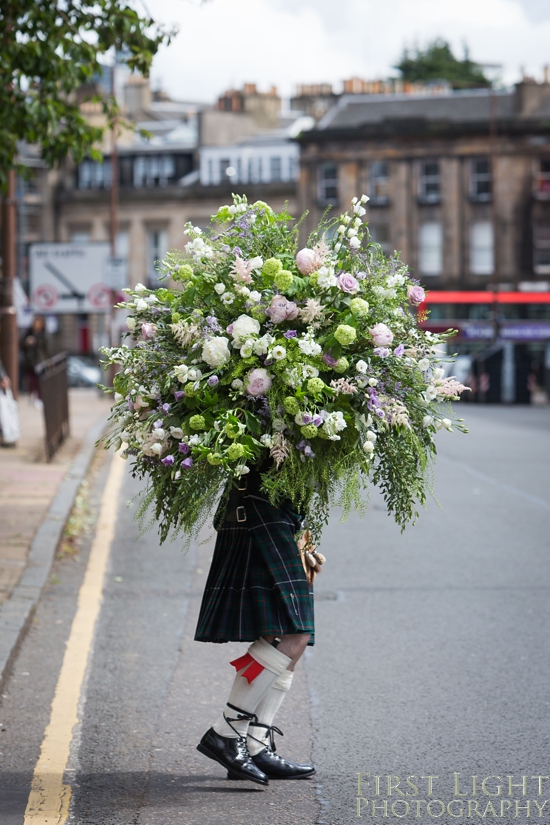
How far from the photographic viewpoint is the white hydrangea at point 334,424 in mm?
3789

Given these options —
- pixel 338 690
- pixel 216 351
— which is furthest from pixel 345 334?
pixel 338 690

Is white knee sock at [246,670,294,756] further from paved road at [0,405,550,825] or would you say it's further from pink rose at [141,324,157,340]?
pink rose at [141,324,157,340]

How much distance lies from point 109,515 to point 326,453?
6.79m

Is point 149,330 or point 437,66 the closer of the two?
point 149,330

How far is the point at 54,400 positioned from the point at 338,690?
940cm

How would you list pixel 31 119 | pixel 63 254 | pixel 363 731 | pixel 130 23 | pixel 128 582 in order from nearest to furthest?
1. pixel 363 731
2. pixel 128 582
3. pixel 130 23
4. pixel 31 119
5. pixel 63 254

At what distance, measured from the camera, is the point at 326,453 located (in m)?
4.00

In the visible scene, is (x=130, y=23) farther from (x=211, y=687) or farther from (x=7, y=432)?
(x=7, y=432)

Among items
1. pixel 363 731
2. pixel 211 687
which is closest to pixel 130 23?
pixel 211 687

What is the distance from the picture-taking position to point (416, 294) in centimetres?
404

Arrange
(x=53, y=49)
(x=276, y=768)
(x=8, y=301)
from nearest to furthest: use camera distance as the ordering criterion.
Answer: (x=276, y=768) → (x=53, y=49) → (x=8, y=301)

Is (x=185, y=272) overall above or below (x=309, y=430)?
above

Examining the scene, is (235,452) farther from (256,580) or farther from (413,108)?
(413,108)

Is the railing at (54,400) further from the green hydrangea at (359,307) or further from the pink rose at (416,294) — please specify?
the green hydrangea at (359,307)
